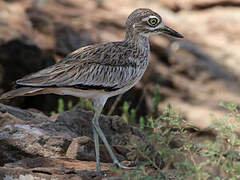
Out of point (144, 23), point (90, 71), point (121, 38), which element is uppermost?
point (121, 38)

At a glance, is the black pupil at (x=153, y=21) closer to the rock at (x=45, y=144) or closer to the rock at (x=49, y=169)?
the rock at (x=45, y=144)

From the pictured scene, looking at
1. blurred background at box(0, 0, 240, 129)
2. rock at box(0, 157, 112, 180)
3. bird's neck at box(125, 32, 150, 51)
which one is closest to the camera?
rock at box(0, 157, 112, 180)

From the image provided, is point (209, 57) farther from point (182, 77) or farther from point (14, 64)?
point (14, 64)

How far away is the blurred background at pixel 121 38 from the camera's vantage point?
8.59 m

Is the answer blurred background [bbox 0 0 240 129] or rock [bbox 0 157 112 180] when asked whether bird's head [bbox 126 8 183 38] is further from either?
blurred background [bbox 0 0 240 129]

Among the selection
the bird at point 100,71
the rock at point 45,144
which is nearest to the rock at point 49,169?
the rock at point 45,144

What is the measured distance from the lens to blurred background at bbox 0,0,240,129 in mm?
8586

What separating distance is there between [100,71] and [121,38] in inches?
201

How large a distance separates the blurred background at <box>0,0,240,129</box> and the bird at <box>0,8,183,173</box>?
2.37 metres

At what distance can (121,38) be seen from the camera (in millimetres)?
9719

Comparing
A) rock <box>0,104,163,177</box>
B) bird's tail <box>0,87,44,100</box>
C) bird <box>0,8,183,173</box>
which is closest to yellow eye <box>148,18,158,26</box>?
bird <box>0,8,183,173</box>

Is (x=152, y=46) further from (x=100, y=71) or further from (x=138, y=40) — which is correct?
(x=100, y=71)

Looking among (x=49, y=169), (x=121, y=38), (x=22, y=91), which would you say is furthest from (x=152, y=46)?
(x=49, y=169)

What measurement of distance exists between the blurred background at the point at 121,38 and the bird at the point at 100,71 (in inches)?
93.2
